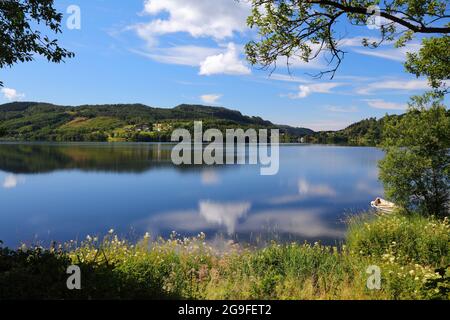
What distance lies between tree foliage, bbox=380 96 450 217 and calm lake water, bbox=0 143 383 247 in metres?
5.73

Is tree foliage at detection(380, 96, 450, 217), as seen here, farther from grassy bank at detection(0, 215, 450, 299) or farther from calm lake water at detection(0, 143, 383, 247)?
grassy bank at detection(0, 215, 450, 299)

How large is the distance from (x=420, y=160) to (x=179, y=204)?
25.3 metres

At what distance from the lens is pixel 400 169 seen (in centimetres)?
2652

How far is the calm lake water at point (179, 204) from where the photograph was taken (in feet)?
96.0

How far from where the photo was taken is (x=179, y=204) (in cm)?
4147

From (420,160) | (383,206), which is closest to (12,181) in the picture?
(383,206)

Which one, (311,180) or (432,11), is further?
(311,180)

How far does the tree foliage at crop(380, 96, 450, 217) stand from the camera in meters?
25.3

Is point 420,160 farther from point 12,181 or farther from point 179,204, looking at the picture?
point 12,181
